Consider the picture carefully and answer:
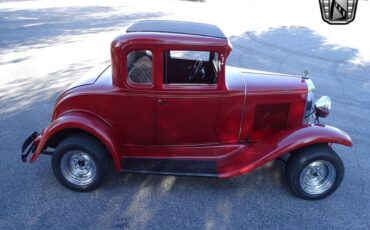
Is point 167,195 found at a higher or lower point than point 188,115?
lower

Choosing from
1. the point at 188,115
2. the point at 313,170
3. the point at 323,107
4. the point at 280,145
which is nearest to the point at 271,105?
the point at 280,145

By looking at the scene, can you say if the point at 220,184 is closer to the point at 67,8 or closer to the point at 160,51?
the point at 160,51

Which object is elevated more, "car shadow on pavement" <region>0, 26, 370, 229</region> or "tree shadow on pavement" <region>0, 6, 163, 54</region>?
"tree shadow on pavement" <region>0, 6, 163, 54</region>

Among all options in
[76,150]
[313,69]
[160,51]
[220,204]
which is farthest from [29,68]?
[313,69]

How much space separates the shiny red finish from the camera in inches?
148

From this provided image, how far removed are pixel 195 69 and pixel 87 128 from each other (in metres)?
1.47

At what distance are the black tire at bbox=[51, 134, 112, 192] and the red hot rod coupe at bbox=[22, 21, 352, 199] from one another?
0.04 feet

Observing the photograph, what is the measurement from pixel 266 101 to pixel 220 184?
3.96ft

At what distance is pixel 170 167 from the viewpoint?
13.2ft

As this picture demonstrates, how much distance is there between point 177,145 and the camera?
4.20m

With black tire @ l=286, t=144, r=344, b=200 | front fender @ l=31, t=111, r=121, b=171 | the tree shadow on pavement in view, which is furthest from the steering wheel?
the tree shadow on pavement

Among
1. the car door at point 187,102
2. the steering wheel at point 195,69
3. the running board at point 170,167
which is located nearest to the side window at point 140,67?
the car door at point 187,102

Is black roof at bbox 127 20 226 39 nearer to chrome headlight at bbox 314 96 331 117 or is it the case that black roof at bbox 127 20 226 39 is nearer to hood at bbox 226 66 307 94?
hood at bbox 226 66 307 94

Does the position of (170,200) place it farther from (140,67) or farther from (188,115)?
(140,67)
